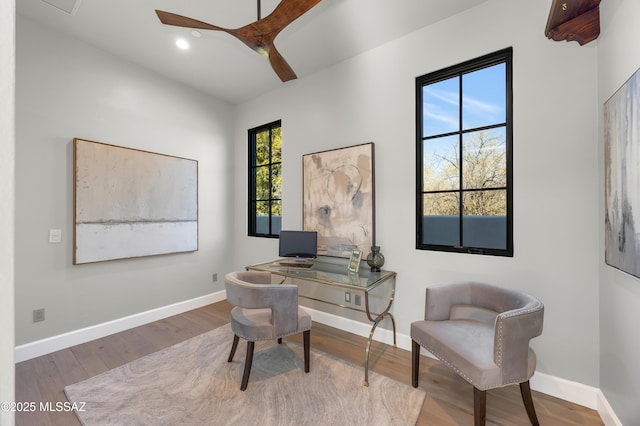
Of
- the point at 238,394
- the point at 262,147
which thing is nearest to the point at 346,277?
the point at 238,394

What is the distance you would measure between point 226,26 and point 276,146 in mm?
1573

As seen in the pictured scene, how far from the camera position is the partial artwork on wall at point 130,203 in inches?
104

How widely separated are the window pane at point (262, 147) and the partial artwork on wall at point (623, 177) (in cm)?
344

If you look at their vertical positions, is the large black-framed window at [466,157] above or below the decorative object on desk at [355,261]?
above

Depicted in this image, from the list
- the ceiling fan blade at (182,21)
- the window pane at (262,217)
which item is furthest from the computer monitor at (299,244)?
the ceiling fan blade at (182,21)

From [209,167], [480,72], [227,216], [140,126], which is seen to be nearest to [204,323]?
[227,216]

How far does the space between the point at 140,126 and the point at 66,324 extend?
2.22 meters

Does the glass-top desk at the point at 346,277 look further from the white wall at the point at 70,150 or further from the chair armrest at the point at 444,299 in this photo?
the white wall at the point at 70,150

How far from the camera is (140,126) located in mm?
3102

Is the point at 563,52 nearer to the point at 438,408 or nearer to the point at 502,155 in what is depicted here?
the point at 502,155

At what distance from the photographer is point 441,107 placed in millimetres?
2438

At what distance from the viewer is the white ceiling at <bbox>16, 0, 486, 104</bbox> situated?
2.20m

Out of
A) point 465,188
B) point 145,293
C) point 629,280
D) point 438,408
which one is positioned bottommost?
point 438,408
